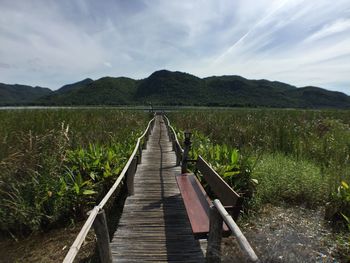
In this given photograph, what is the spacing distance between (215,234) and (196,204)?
1.21 m

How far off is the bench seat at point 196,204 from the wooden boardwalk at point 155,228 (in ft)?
1.32

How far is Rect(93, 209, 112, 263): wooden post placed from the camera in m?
2.61

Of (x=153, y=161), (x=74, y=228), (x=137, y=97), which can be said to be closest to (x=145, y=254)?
(x=74, y=228)

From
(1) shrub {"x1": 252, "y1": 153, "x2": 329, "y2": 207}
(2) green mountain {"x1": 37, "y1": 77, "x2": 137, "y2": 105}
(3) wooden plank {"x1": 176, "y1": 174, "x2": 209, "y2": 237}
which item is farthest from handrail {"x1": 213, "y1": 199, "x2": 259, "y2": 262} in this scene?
(2) green mountain {"x1": 37, "y1": 77, "x2": 137, "y2": 105}

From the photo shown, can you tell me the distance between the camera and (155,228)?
12.8 feet

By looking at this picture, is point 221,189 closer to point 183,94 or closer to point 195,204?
point 195,204

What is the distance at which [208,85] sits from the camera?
145 metres

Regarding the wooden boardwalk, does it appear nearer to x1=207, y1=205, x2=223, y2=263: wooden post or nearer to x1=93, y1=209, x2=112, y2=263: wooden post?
x1=93, y1=209, x2=112, y2=263: wooden post

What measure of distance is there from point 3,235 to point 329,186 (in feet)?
20.0

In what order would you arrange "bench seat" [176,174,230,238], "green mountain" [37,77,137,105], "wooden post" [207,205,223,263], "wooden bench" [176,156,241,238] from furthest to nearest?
"green mountain" [37,77,137,105], "bench seat" [176,174,230,238], "wooden bench" [176,156,241,238], "wooden post" [207,205,223,263]

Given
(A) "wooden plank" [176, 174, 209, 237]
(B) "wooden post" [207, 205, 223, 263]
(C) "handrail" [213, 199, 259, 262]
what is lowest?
(A) "wooden plank" [176, 174, 209, 237]

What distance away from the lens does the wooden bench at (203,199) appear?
2.89 m

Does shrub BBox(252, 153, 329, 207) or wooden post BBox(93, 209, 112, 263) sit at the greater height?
wooden post BBox(93, 209, 112, 263)

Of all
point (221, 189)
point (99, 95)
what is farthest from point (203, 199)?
point (99, 95)
